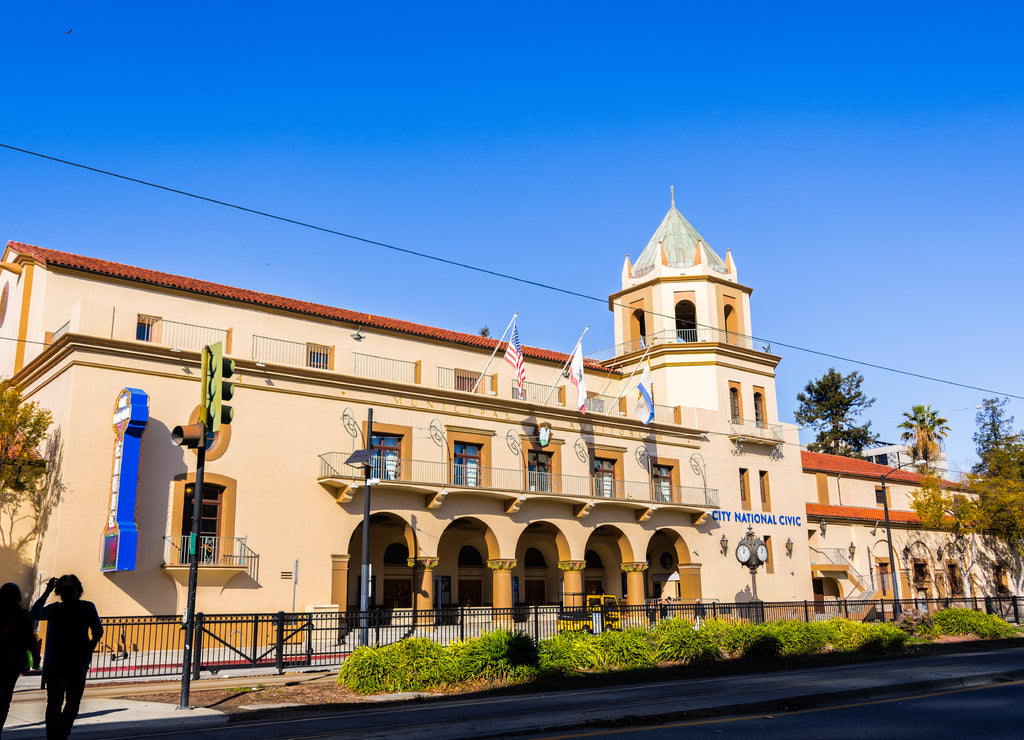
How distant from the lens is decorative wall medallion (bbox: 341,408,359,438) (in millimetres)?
30281

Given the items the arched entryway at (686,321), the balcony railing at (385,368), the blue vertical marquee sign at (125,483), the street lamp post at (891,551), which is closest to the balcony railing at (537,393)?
the balcony railing at (385,368)

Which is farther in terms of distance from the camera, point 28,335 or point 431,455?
point 431,455

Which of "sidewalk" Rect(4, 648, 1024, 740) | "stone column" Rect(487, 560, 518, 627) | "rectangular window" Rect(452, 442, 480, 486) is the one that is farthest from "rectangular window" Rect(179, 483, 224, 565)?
"stone column" Rect(487, 560, 518, 627)

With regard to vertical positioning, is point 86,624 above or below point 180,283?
below

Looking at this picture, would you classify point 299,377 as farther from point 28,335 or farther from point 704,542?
point 704,542

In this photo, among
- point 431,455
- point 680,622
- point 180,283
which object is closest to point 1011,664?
point 680,622

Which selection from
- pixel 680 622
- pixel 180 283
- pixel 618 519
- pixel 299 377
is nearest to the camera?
pixel 680 622

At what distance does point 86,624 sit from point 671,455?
1322 inches

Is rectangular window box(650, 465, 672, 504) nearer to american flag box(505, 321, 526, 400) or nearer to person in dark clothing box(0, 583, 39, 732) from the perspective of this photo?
american flag box(505, 321, 526, 400)

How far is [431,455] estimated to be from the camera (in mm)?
32188

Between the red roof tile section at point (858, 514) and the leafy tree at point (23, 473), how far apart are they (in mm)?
36793

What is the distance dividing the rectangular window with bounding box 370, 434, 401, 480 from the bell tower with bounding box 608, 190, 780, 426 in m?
15.5

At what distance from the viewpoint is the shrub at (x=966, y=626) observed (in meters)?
27.2

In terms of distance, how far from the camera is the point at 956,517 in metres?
49.8
